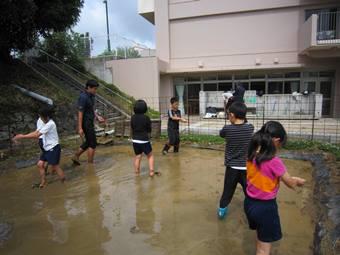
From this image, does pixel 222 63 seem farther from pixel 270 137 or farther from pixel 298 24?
pixel 270 137

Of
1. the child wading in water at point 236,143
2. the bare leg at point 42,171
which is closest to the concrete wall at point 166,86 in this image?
the bare leg at point 42,171

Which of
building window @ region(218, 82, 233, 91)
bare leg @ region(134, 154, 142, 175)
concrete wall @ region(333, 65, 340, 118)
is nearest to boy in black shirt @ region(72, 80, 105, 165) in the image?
bare leg @ region(134, 154, 142, 175)

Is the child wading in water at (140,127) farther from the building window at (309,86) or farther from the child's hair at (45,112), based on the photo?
the building window at (309,86)

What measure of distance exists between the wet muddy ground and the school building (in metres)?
11.1

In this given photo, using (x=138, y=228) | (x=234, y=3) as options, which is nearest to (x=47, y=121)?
(x=138, y=228)

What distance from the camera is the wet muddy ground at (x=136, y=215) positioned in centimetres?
316

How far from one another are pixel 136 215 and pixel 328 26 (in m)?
15.1

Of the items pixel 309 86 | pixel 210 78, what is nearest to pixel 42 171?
pixel 210 78

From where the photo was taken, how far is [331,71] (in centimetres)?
1573

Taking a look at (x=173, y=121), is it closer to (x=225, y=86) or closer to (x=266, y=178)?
(x=266, y=178)

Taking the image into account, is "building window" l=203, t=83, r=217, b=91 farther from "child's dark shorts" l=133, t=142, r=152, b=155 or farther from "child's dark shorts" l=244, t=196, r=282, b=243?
"child's dark shorts" l=244, t=196, r=282, b=243

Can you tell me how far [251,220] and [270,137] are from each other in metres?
0.74

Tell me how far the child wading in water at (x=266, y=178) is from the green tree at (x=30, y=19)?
28.1 feet

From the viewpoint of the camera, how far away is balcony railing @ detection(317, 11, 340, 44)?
14.6 m
